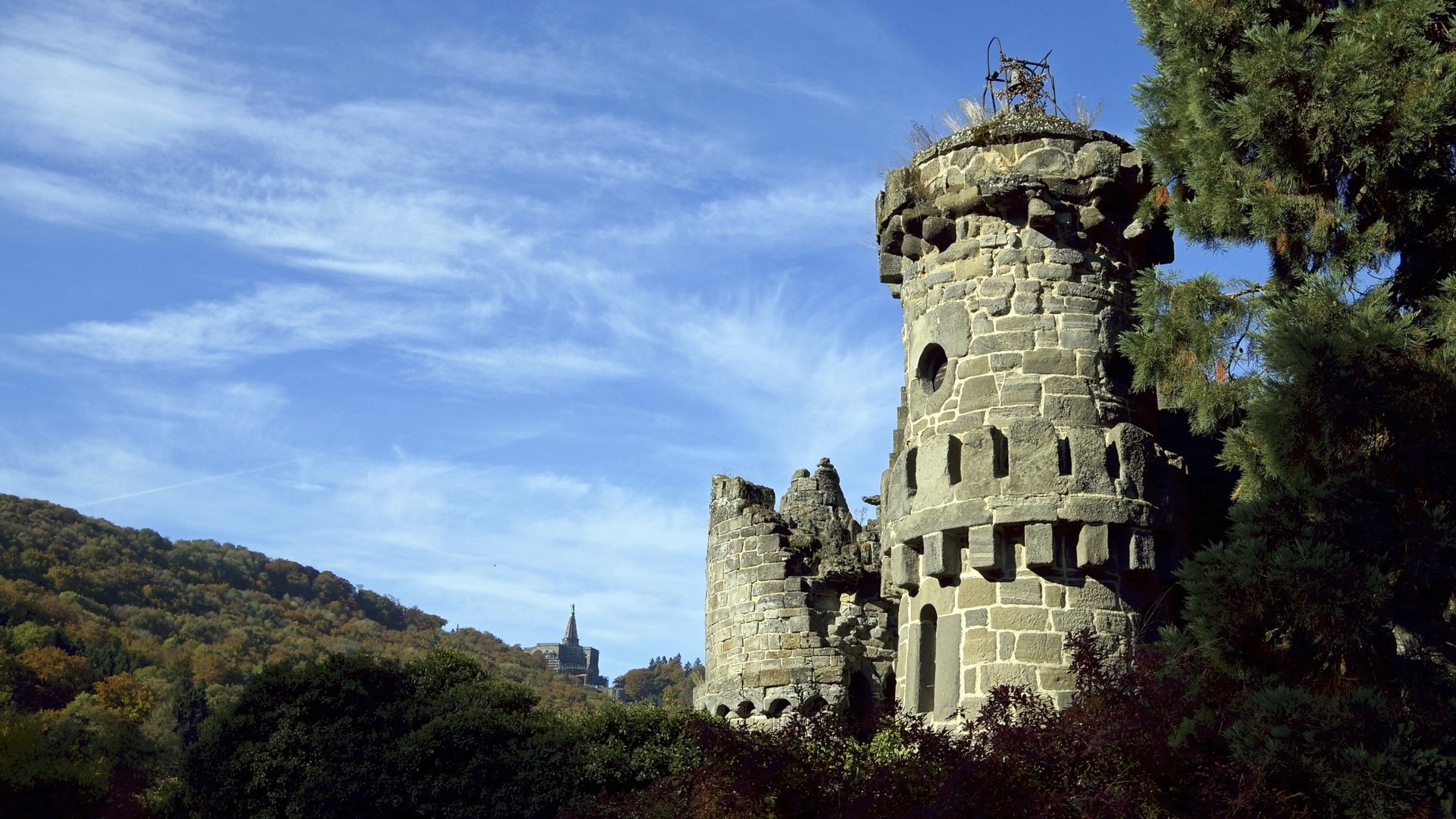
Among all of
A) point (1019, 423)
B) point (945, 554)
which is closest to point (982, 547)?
point (945, 554)

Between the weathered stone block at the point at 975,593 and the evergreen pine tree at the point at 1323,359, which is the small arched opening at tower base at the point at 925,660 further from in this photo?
the evergreen pine tree at the point at 1323,359

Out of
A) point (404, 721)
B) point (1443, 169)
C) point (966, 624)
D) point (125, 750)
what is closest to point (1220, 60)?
point (1443, 169)

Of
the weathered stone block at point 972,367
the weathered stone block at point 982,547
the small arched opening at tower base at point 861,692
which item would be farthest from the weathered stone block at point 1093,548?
the small arched opening at tower base at point 861,692

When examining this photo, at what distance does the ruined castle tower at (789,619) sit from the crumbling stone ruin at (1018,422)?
11.6 feet

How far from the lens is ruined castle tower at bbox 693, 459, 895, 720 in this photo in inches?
749

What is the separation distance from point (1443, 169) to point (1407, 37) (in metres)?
1.19

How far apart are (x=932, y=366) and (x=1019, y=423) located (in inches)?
59.3

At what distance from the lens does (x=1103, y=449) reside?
14.3 m

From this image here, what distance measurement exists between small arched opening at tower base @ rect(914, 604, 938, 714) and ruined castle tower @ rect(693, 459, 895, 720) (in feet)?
13.1

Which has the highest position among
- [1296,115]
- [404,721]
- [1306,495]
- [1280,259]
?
[1296,115]

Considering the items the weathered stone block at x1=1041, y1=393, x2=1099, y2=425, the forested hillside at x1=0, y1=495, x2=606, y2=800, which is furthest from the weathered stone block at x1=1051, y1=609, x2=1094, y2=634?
the forested hillside at x1=0, y1=495, x2=606, y2=800

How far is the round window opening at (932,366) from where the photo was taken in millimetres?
15406

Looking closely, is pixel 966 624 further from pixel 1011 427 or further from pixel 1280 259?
pixel 1280 259

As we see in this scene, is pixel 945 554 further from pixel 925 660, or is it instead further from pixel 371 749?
pixel 371 749
